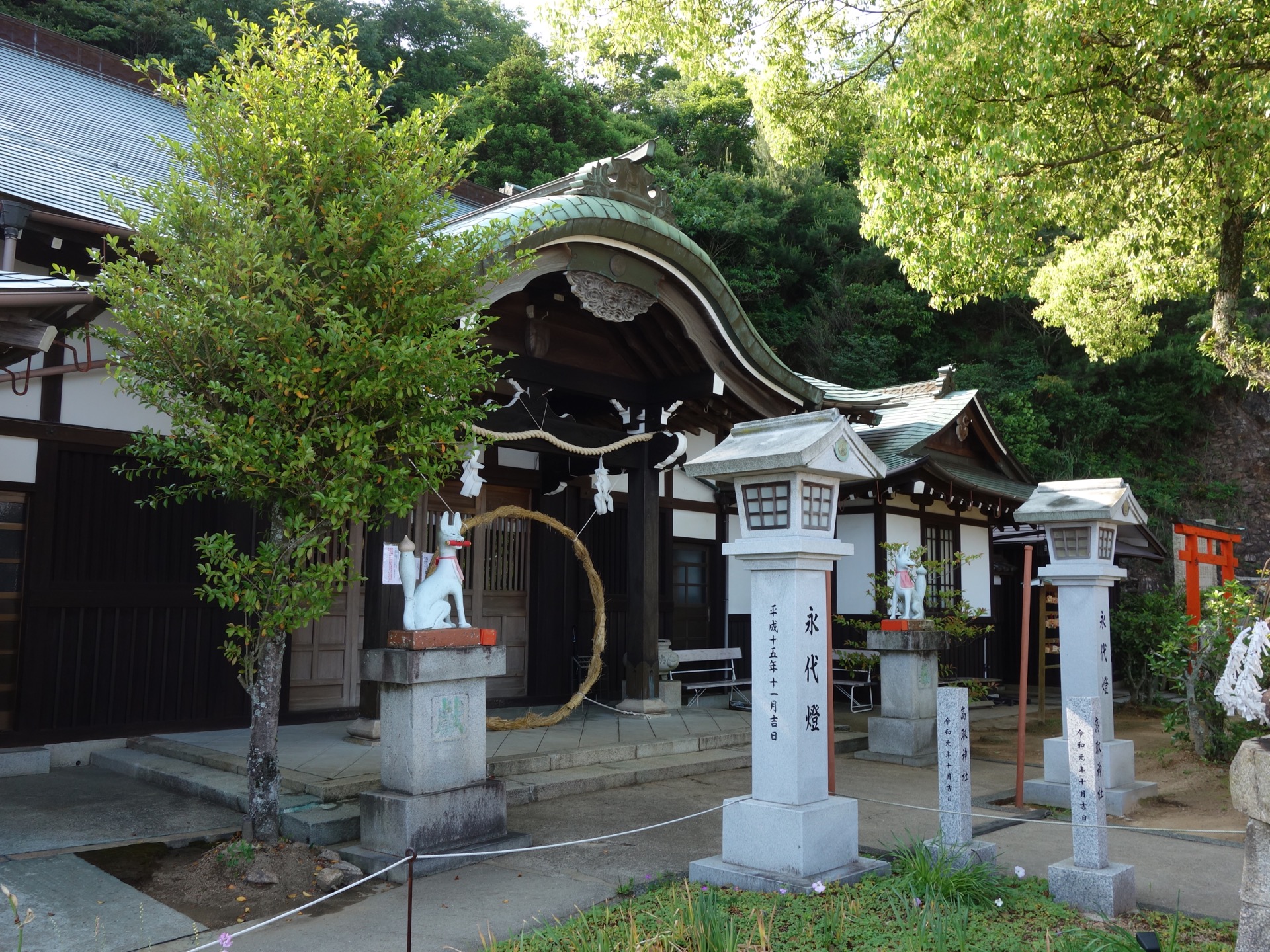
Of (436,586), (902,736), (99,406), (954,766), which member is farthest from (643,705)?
(99,406)

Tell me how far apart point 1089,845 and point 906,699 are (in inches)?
201

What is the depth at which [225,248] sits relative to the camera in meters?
5.17

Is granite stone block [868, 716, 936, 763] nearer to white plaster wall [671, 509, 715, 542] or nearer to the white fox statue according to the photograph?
white plaster wall [671, 509, 715, 542]

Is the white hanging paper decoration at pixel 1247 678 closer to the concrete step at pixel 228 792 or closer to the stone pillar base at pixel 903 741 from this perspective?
the concrete step at pixel 228 792

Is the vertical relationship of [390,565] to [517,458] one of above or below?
below

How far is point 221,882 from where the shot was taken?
17.4ft

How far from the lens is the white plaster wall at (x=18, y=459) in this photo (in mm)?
7930

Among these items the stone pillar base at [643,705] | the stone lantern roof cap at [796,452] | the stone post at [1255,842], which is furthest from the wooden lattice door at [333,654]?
the stone post at [1255,842]

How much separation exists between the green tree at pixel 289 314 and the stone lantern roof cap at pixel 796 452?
5.75ft

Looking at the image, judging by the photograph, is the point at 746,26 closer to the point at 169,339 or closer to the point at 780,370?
the point at 780,370

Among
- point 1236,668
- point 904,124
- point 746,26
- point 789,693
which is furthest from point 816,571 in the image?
point 746,26

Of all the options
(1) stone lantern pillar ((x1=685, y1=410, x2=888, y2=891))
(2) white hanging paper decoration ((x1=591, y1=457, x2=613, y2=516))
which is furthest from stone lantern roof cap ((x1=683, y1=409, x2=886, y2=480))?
(2) white hanging paper decoration ((x1=591, y1=457, x2=613, y2=516))

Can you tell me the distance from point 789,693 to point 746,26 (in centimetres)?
1046

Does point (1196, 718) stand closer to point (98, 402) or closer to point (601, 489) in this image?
point (601, 489)
